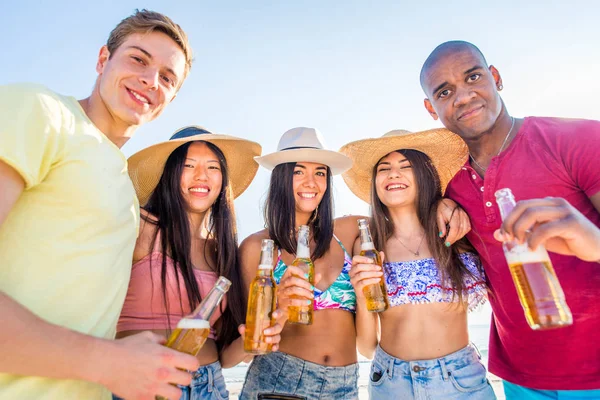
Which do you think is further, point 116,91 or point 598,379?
point 598,379

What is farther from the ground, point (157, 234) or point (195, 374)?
point (157, 234)

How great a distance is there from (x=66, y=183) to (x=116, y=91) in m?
0.86

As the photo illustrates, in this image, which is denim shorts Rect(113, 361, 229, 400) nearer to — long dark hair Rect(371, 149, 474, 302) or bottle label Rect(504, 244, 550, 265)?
long dark hair Rect(371, 149, 474, 302)

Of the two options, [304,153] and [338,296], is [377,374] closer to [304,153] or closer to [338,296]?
[338,296]

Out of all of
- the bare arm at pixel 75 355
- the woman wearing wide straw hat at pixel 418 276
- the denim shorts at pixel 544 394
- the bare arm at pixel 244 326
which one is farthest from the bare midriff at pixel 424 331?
the bare arm at pixel 75 355

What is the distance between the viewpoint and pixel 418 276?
11.5 feet

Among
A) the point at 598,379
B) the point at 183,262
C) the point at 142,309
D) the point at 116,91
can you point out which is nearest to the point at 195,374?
the point at 142,309

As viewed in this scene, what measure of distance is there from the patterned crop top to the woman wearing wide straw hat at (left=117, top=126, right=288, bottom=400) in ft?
4.64

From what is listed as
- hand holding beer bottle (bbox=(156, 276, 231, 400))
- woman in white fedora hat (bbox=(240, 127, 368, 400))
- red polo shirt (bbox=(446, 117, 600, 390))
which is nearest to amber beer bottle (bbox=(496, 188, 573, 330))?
red polo shirt (bbox=(446, 117, 600, 390))

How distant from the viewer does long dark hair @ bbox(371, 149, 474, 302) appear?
3.44 metres

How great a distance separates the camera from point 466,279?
11.2 ft

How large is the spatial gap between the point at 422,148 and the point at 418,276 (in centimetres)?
153

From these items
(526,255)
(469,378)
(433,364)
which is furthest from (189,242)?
(469,378)

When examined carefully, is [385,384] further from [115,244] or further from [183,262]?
[115,244]
